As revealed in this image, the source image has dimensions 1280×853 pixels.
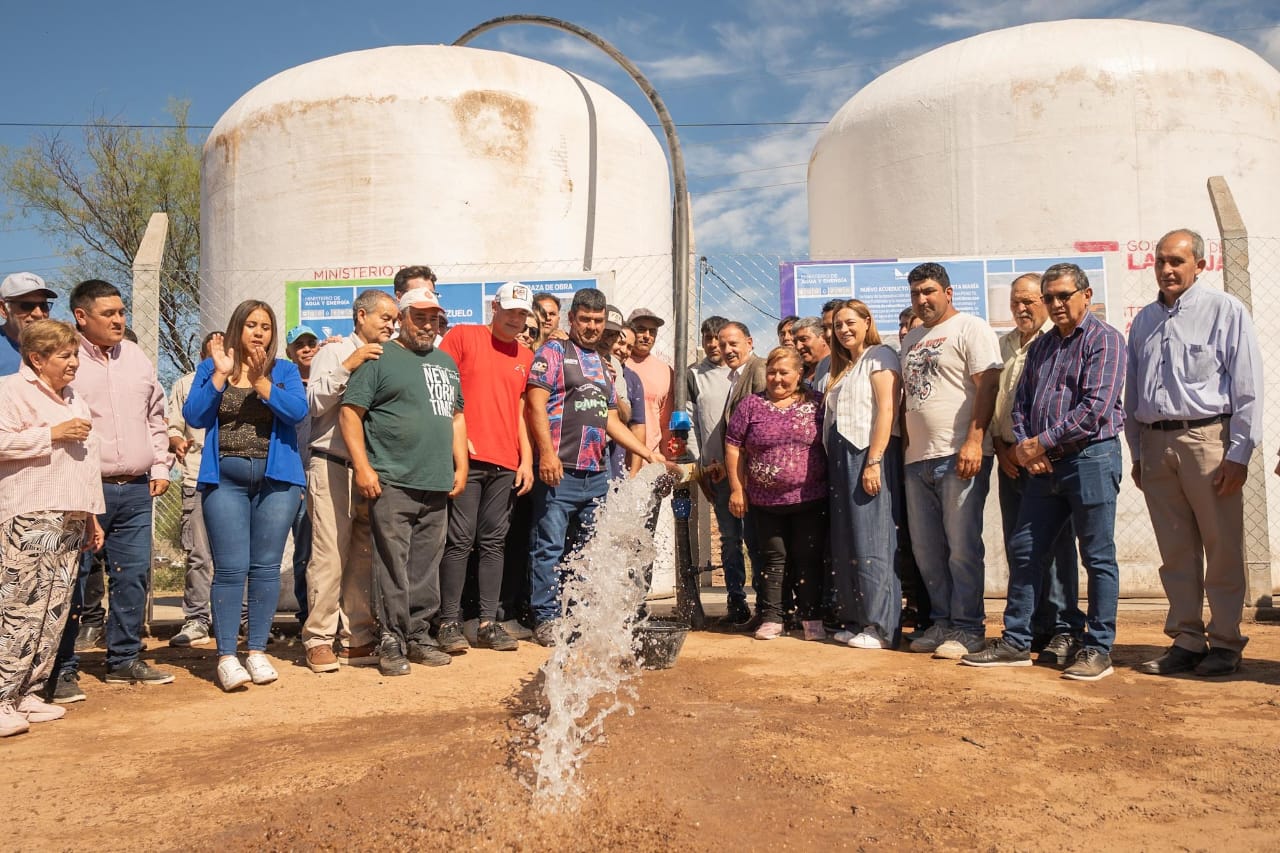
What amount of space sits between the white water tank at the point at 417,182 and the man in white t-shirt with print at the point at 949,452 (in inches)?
99.6

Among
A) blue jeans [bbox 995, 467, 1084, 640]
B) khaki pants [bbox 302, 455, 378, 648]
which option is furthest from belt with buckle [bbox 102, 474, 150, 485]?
blue jeans [bbox 995, 467, 1084, 640]

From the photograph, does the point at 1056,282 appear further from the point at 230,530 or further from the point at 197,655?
the point at 197,655

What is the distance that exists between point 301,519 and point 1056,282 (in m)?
4.22

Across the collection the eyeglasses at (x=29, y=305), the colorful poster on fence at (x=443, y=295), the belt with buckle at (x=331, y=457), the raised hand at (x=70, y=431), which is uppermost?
the colorful poster on fence at (x=443, y=295)

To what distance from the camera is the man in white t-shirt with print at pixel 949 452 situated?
499 centimetres

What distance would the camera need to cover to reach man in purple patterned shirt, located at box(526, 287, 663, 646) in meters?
5.42

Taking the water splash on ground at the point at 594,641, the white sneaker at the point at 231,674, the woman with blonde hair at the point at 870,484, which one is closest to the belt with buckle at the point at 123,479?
the white sneaker at the point at 231,674

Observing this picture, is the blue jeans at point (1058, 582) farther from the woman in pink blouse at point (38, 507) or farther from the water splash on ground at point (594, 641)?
the woman in pink blouse at point (38, 507)

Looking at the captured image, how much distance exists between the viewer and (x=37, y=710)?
408 cm

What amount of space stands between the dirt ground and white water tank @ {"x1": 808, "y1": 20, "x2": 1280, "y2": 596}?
3298 millimetres

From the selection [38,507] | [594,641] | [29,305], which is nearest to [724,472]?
[594,641]

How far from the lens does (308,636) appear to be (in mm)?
4938

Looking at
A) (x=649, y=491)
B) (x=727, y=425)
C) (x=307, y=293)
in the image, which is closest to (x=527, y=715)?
(x=649, y=491)

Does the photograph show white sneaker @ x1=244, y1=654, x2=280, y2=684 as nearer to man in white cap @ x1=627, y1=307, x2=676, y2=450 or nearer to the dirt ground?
the dirt ground
